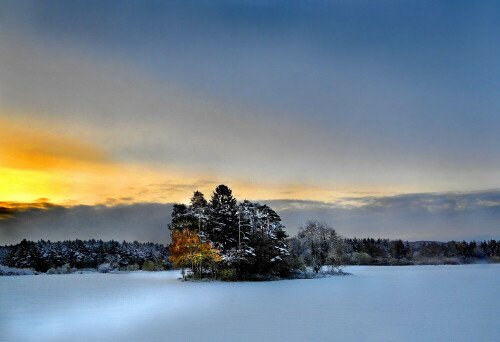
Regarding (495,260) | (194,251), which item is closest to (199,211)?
(194,251)

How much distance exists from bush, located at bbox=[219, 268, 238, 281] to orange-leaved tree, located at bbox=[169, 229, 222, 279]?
1.50 meters

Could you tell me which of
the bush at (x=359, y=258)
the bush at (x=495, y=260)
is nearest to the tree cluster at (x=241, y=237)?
the bush at (x=359, y=258)

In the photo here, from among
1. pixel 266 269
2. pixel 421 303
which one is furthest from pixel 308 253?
pixel 421 303

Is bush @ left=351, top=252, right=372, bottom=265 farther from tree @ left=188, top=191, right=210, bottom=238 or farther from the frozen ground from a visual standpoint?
the frozen ground

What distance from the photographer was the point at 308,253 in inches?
2475

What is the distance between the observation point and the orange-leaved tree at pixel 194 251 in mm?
48844

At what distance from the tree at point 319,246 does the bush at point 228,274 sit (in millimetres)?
15426

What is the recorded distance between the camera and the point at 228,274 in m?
48.8

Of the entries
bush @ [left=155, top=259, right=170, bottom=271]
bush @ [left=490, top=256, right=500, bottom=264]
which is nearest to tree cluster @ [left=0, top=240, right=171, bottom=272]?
bush @ [left=155, top=259, right=170, bottom=271]

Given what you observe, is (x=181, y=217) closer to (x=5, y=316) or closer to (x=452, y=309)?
(x=5, y=316)

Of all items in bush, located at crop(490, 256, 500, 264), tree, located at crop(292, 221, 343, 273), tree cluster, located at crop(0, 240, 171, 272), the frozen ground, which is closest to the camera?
the frozen ground

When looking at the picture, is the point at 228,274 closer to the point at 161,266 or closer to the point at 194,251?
the point at 194,251

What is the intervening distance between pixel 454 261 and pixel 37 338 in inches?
5999

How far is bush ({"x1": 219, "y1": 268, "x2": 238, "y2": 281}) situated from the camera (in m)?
48.5
